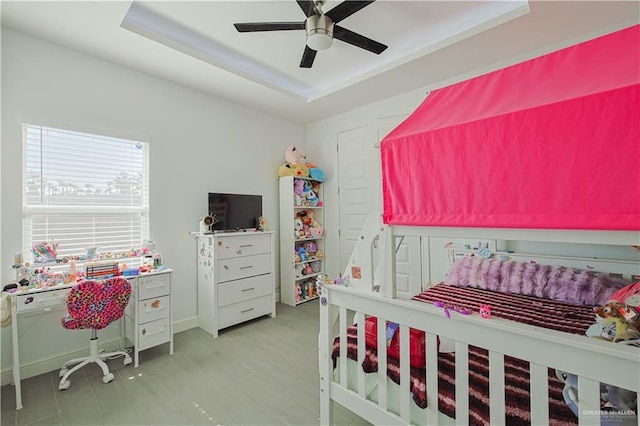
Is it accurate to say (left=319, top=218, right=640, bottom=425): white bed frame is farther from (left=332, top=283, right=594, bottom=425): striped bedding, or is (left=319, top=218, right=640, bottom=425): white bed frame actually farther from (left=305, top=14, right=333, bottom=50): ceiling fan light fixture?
(left=305, top=14, right=333, bottom=50): ceiling fan light fixture

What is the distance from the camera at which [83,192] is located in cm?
254

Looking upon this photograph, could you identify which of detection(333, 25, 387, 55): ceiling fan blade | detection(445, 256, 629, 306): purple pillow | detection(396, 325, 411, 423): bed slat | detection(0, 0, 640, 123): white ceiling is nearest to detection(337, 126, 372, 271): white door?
detection(0, 0, 640, 123): white ceiling

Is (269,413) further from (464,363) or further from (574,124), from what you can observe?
(574,124)

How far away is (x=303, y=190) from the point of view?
4.14 m

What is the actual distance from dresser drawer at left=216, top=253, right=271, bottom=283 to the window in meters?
0.87

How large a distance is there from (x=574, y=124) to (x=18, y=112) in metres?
3.55

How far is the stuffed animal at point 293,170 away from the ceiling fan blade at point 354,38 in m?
2.07

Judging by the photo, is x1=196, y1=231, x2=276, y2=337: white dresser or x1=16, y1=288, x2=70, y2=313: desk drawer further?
x1=196, y1=231, x2=276, y2=337: white dresser

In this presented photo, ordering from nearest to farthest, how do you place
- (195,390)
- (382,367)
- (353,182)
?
(382,367)
(195,390)
(353,182)

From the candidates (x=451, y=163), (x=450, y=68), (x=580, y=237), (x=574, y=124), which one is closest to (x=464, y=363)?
(x=580, y=237)

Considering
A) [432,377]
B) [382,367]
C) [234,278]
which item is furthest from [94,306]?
[432,377]

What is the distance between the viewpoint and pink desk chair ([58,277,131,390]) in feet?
6.67

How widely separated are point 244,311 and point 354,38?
2.97 meters

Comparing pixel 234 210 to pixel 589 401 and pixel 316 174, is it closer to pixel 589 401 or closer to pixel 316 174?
pixel 316 174
